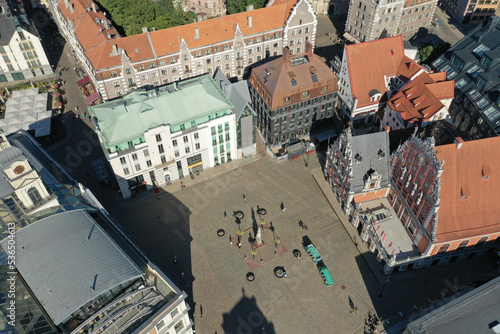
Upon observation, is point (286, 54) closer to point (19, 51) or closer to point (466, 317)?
point (466, 317)

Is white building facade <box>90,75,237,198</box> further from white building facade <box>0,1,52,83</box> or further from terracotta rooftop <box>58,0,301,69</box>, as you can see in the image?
white building facade <box>0,1,52,83</box>

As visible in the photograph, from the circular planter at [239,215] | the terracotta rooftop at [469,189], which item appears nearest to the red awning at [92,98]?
the circular planter at [239,215]

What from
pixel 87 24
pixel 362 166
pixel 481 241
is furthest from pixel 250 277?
pixel 87 24

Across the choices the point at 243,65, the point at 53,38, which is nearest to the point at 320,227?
the point at 243,65

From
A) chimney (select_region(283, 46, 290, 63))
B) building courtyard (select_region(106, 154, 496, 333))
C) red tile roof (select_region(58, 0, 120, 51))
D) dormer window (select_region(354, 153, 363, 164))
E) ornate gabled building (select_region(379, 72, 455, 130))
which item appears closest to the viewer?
building courtyard (select_region(106, 154, 496, 333))

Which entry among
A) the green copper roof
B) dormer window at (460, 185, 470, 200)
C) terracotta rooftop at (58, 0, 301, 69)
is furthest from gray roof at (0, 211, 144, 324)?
dormer window at (460, 185, 470, 200)

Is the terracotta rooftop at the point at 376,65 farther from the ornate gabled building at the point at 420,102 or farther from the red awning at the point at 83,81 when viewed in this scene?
the red awning at the point at 83,81
